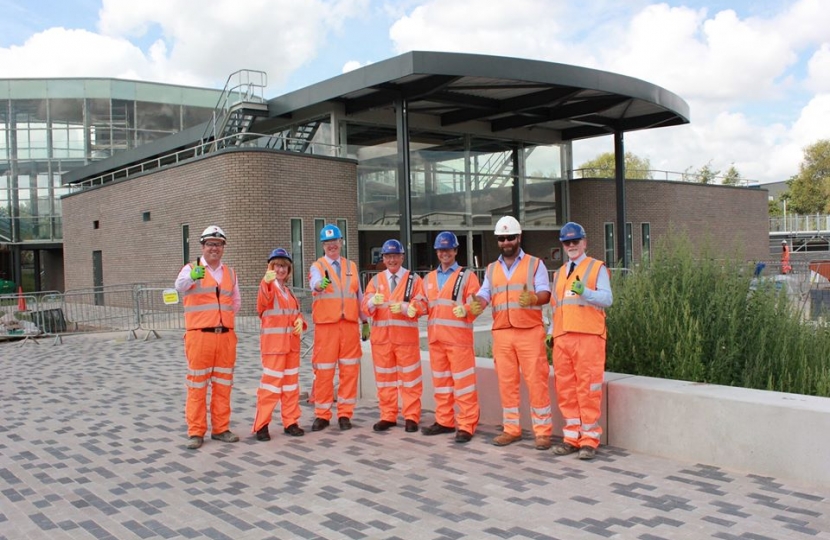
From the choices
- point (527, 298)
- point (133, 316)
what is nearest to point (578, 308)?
point (527, 298)

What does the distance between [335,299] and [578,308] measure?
A: 7.79 ft

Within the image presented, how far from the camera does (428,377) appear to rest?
24.9 ft

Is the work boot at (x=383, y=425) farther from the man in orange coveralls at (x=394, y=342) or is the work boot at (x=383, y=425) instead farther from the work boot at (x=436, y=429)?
the work boot at (x=436, y=429)

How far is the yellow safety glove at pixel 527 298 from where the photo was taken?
5836mm

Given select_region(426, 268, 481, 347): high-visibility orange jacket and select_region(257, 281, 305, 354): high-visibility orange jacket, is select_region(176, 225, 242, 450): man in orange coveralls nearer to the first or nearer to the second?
select_region(257, 281, 305, 354): high-visibility orange jacket

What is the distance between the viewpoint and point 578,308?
5.70m

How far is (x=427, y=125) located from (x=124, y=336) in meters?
12.2

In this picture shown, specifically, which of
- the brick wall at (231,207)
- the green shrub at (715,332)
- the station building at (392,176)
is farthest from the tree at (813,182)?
the green shrub at (715,332)

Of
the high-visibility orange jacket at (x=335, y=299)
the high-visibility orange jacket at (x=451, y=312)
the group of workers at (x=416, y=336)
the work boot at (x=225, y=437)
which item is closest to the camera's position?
the group of workers at (x=416, y=336)

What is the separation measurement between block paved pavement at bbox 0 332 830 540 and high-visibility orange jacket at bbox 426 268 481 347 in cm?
94

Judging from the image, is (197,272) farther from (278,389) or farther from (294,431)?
(294,431)

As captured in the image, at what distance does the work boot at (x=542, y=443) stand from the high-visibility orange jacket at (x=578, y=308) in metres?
0.89

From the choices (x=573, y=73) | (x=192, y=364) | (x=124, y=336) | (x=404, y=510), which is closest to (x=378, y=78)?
(x=573, y=73)

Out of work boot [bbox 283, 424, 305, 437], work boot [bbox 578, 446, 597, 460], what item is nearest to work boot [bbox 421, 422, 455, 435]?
work boot [bbox 283, 424, 305, 437]
